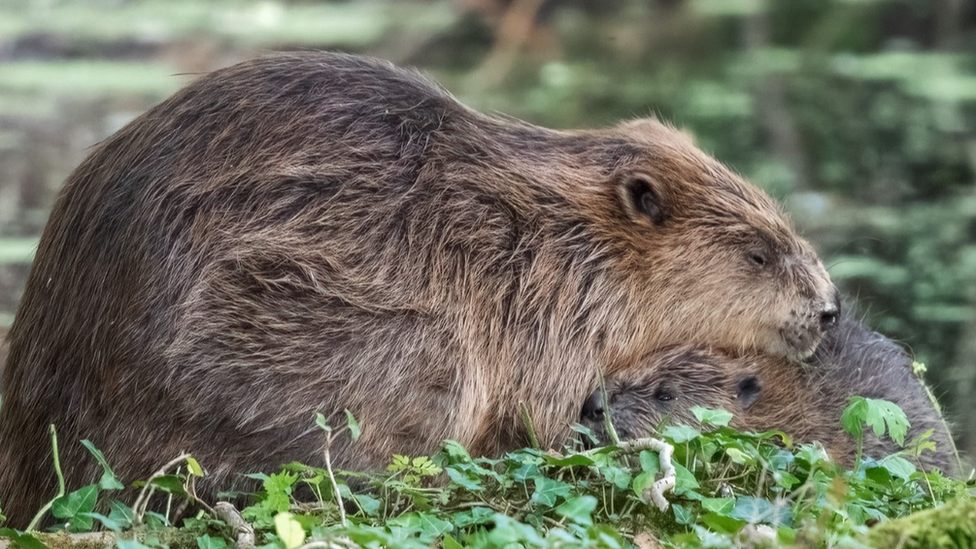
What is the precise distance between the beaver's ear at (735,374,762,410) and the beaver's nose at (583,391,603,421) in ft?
1.76

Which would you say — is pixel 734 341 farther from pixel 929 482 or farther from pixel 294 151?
pixel 294 151

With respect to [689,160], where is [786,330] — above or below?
below

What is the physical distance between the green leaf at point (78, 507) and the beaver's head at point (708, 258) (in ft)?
5.66

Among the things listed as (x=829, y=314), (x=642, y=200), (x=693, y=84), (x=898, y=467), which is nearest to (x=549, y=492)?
(x=898, y=467)

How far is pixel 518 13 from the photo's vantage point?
8.35 metres

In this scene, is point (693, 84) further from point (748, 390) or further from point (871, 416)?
point (871, 416)

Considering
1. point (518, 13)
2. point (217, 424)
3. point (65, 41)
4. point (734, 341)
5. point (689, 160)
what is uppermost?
point (518, 13)

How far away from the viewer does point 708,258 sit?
12.0 ft

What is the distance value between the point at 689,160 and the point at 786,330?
0.66 meters

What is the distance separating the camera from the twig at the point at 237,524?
242cm

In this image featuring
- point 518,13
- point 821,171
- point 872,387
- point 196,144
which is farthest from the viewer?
point 518,13

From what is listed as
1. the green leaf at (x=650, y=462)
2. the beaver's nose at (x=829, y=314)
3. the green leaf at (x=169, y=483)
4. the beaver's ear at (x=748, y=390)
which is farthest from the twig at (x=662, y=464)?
the beaver's nose at (x=829, y=314)

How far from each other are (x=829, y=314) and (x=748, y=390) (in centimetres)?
37

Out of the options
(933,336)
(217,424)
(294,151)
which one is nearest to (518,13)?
(933,336)
